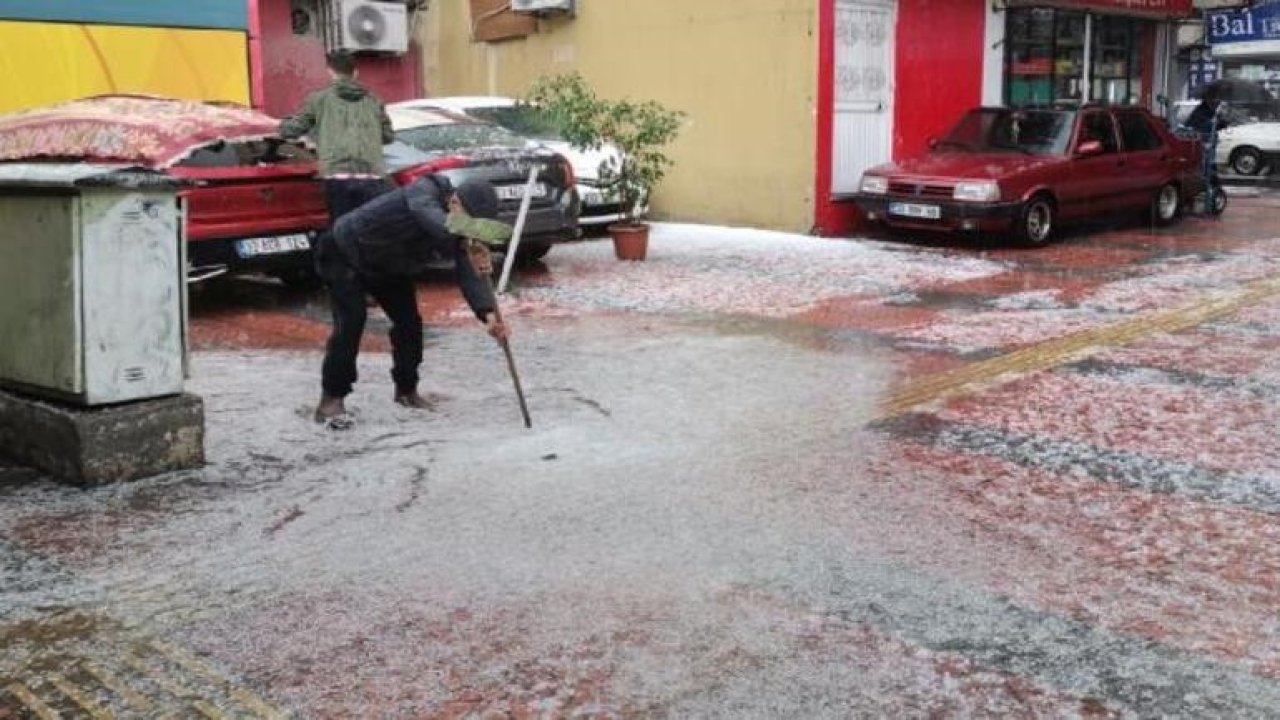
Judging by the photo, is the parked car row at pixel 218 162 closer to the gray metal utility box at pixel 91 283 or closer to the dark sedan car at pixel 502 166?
the dark sedan car at pixel 502 166

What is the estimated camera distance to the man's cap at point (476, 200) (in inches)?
234

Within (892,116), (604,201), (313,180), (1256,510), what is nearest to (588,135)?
(604,201)

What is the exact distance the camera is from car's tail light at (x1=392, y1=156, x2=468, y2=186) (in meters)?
10.6

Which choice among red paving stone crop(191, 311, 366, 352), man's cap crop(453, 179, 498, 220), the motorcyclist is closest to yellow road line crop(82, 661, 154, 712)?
man's cap crop(453, 179, 498, 220)

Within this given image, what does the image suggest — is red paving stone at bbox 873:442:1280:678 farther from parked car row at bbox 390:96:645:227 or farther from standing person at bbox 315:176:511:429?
parked car row at bbox 390:96:645:227

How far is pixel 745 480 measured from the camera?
17.6 feet

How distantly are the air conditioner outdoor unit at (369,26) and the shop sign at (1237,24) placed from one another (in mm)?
11980

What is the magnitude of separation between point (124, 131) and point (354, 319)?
4.11 meters

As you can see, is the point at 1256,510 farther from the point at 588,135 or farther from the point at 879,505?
the point at 588,135

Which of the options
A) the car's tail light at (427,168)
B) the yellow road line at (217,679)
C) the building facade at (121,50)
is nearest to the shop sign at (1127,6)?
the car's tail light at (427,168)

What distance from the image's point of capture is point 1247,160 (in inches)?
928

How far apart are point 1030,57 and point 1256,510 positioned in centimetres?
1268

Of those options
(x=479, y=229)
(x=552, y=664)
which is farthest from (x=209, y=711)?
(x=479, y=229)

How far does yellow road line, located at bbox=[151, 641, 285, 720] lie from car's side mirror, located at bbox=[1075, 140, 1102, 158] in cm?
1190
